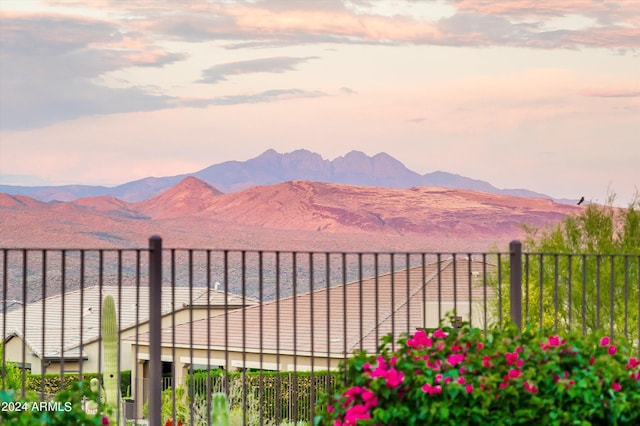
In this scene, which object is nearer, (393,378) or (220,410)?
(393,378)

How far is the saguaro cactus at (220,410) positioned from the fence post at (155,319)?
1.76 ft

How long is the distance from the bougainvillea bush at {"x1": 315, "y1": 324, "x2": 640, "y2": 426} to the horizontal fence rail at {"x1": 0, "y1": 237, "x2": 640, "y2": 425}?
29cm

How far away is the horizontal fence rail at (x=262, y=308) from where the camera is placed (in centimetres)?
605

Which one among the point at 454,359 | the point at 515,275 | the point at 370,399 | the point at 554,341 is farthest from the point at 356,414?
the point at 515,275

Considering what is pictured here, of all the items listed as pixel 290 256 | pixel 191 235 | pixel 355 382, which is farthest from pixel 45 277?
pixel 191 235

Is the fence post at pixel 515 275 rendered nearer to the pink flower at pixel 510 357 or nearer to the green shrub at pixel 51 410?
the pink flower at pixel 510 357

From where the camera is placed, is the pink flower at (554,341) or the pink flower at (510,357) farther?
the pink flower at (554,341)

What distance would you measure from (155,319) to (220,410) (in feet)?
3.06

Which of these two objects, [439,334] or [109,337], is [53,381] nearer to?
[109,337]

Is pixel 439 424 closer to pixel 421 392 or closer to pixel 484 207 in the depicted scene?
pixel 421 392

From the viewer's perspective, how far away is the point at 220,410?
21.4 feet

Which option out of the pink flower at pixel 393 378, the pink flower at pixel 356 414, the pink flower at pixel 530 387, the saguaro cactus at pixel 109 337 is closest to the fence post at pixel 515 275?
the pink flower at pixel 530 387

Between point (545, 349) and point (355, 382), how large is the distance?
104 cm

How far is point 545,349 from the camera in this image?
4785 mm
